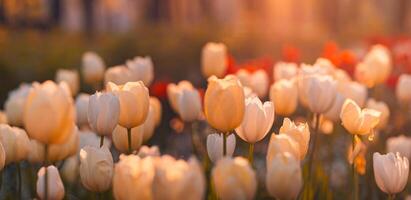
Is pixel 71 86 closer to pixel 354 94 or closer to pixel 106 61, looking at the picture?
pixel 354 94

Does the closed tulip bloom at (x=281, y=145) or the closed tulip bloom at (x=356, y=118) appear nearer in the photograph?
the closed tulip bloom at (x=281, y=145)

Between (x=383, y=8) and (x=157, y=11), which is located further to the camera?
(x=383, y=8)

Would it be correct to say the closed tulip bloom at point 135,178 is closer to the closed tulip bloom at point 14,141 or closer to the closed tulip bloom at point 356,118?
the closed tulip bloom at point 14,141

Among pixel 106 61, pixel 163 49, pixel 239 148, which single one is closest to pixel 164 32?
pixel 163 49

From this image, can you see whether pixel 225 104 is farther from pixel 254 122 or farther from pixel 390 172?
pixel 390 172

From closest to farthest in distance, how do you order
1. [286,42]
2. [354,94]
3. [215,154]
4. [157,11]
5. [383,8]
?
1. [215,154]
2. [354,94]
3. [286,42]
4. [157,11]
5. [383,8]

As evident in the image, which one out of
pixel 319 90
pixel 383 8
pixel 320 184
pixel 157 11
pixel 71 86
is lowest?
pixel 383 8

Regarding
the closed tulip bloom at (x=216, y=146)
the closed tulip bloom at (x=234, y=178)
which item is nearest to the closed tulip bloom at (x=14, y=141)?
the closed tulip bloom at (x=216, y=146)

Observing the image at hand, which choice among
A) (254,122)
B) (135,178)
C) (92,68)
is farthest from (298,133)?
(92,68)
